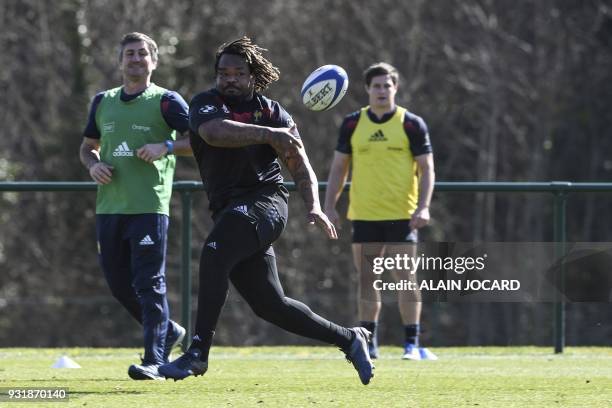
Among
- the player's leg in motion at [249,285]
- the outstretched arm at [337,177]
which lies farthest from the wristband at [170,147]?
the outstretched arm at [337,177]

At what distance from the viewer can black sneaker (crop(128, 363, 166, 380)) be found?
9.12 m

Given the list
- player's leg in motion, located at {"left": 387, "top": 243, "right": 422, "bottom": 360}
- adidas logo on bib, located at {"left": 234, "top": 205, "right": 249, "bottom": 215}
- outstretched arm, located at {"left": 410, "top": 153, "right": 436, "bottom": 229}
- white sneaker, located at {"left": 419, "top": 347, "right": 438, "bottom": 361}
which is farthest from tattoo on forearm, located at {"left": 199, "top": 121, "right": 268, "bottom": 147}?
white sneaker, located at {"left": 419, "top": 347, "right": 438, "bottom": 361}

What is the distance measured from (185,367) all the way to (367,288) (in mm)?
3784

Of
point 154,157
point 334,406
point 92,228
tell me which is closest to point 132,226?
point 154,157

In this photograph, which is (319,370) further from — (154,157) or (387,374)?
(154,157)

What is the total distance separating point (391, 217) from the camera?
37.6 feet

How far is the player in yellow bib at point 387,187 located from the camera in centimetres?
1147

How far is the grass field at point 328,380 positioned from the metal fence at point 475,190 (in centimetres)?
39

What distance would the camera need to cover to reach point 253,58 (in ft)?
27.1

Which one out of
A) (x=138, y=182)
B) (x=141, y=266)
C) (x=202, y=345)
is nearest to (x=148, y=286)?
(x=141, y=266)

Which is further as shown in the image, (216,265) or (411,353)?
(411,353)

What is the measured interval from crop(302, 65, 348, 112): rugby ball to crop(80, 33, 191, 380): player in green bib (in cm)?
89

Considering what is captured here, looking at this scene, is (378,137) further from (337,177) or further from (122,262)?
(122,262)

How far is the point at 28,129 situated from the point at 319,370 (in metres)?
23.5
